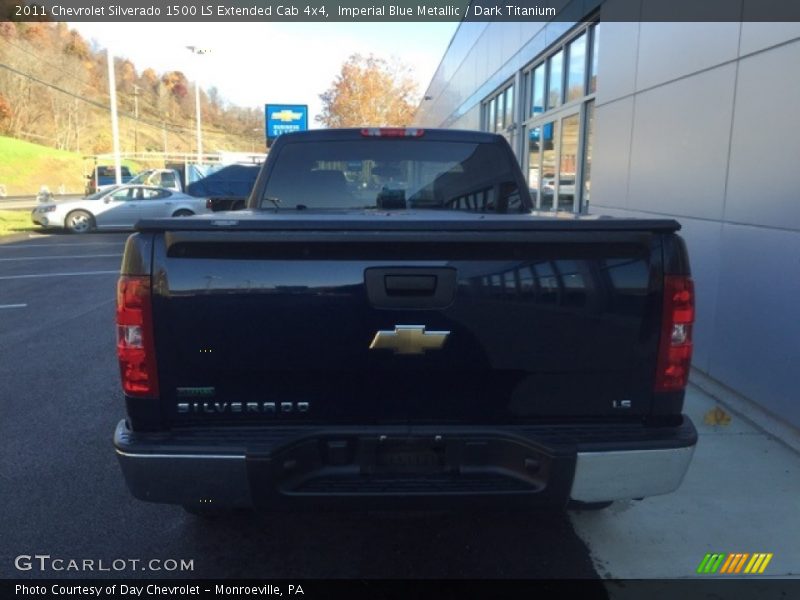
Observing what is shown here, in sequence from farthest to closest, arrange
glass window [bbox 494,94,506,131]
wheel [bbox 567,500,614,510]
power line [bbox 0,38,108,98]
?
power line [bbox 0,38,108,98]
glass window [bbox 494,94,506,131]
wheel [bbox 567,500,614,510]

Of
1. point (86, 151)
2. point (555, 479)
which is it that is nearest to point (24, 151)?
point (86, 151)

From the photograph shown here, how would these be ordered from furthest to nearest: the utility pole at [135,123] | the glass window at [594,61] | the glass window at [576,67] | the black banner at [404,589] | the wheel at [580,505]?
the utility pole at [135,123], the glass window at [576,67], the glass window at [594,61], the black banner at [404,589], the wheel at [580,505]

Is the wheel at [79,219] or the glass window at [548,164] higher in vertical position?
the glass window at [548,164]

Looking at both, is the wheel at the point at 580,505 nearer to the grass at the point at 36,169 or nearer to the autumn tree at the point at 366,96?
the autumn tree at the point at 366,96

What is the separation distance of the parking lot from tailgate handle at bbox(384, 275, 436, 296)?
1054 millimetres

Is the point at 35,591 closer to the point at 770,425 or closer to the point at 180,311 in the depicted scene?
the point at 180,311

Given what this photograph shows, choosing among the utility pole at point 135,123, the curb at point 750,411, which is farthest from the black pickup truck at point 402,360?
the utility pole at point 135,123

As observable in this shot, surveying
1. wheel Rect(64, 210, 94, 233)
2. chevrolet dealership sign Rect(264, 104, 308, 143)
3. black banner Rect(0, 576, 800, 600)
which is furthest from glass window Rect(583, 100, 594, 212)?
chevrolet dealership sign Rect(264, 104, 308, 143)

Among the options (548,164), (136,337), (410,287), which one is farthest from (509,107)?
(136,337)

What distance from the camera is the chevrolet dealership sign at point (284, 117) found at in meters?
30.6

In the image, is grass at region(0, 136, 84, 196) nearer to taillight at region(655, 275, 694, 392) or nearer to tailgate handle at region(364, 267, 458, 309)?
tailgate handle at region(364, 267, 458, 309)

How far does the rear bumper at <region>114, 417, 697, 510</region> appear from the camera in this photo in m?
2.47

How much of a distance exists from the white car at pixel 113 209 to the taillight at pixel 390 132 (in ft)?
54.6

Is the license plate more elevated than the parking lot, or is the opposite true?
the license plate
